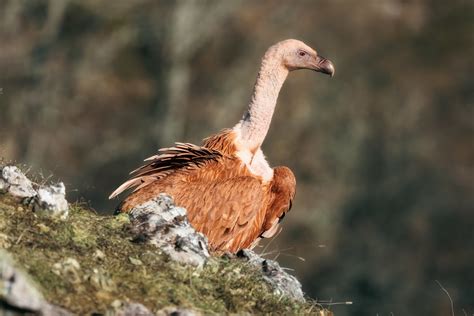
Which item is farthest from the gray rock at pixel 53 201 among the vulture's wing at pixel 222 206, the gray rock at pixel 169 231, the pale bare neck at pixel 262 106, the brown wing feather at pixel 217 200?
the pale bare neck at pixel 262 106

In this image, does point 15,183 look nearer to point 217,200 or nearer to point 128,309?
point 128,309

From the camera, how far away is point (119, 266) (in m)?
8.84

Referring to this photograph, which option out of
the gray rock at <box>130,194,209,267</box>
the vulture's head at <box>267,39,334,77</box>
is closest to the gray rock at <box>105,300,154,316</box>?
the gray rock at <box>130,194,209,267</box>

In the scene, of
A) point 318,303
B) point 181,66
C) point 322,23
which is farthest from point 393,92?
point 318,303

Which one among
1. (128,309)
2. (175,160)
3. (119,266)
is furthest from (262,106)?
(128,309)

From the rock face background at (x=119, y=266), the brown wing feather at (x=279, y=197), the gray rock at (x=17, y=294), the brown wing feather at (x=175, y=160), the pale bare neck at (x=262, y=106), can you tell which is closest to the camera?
the gray rock at (x=17, y=294)

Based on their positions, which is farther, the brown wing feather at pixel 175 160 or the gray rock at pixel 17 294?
the brown wing feather at pixel 175 160

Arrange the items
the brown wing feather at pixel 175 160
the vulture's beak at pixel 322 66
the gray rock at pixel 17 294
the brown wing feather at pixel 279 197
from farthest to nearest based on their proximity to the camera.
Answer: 1. the vulture's beak at pixel 322 66
2. the brown wing feather at pixel 279 197
3. the brown wing feather at pixel 175 160
4. the gray rock at pixel 17 294

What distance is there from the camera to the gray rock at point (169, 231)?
9.56m

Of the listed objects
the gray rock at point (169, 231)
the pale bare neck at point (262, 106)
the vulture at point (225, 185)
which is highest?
the pale bare neck at point (262, 106)

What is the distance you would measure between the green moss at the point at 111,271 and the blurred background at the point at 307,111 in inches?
996

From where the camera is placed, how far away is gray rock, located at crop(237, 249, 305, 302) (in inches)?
386

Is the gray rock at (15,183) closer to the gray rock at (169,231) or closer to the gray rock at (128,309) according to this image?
the gray rock at (169,231)

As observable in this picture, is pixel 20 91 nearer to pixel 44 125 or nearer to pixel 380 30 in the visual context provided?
A: pixel 44 125
